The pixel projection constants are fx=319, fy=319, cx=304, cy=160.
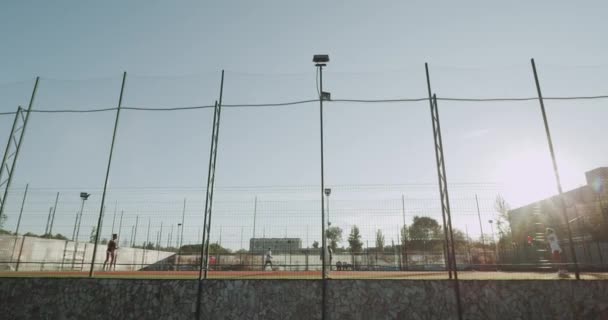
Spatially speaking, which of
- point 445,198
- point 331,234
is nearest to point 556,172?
point 445,198

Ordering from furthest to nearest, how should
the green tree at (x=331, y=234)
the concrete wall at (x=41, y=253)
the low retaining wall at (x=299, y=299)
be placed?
the concrete wall at (x=41, y=253) < the green tree at (x=331, y=234) < the low retaining wall at (x=299, y=299)

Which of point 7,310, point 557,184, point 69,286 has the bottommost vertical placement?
point 7,310

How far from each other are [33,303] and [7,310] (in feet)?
1.89

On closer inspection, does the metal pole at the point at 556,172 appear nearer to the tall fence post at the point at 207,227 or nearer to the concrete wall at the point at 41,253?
the tall fence post at the point at 207,227

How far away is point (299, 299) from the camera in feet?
19.3

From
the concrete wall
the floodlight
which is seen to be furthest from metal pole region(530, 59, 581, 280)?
the concrete wall

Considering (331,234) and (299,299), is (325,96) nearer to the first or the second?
(299,299)

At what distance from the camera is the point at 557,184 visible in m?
6.34

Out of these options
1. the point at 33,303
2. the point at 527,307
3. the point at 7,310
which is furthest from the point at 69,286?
the point at 527,307

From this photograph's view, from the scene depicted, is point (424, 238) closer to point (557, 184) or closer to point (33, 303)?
point (557, 184)

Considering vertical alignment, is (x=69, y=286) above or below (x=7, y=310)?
above

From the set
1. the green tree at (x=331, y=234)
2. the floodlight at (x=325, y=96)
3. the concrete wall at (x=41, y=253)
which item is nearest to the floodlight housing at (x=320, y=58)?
the floodlight at (x=325, y=96)

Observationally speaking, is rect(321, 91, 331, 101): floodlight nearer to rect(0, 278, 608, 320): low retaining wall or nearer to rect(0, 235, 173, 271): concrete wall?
rect(0, 278, 608, 320): low retaining wall

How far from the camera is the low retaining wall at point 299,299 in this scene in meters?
5.68
